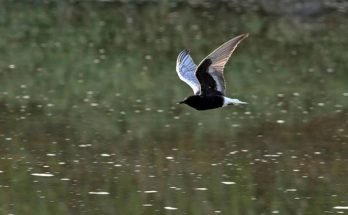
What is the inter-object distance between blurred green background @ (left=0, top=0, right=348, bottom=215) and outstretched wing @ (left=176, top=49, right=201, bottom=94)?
1191mm

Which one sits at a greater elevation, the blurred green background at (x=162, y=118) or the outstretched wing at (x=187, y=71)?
the outstretched wing at (x=187, y=71)

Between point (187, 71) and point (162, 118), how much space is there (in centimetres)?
391

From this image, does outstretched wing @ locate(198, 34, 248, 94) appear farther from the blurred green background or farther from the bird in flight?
the blurred green background

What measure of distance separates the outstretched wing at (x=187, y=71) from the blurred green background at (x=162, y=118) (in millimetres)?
1191

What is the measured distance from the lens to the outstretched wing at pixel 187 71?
10586 mm

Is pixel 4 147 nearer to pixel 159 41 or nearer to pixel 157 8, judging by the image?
pixel 159 41

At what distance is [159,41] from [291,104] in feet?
21.1

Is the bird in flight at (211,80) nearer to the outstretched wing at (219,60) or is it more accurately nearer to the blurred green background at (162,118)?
the outstretched wing at (219,60)

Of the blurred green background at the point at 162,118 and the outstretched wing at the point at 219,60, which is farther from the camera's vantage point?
the blurred green background at the point at 162,118

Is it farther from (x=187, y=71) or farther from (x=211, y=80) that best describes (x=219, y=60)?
(x=187, y=71)

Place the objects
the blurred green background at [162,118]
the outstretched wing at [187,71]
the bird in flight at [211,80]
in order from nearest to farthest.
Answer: the bird in flight at [211,80]
the outstretched wing at [187,71]
the blurred green background at [162,118]

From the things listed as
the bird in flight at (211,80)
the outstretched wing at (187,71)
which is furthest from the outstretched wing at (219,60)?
the outstretched wing at (187,71)

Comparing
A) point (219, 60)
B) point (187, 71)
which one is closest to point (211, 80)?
point (219, 60)

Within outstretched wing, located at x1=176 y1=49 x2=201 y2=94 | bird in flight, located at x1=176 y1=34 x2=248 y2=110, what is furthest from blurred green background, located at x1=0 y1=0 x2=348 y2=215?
outstretched wing, located at x1=176 y1=49 x2=201 y2=94
